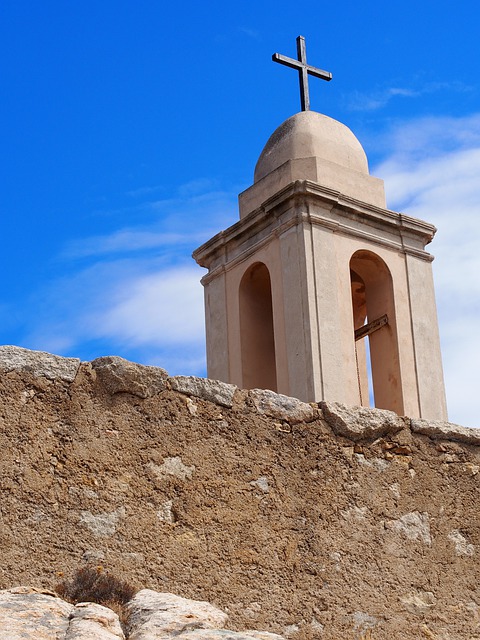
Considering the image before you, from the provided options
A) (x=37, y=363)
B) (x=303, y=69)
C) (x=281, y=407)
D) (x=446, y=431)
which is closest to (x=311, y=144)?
(x=303, y=69)

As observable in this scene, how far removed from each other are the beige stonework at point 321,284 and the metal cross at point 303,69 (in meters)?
0.48

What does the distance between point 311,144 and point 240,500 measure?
7.77 metres

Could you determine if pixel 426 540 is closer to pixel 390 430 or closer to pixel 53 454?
pixel 390 430

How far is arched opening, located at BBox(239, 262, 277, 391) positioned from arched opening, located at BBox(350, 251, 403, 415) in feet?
2.93

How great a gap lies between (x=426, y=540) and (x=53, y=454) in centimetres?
180

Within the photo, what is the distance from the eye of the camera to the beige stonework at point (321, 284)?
11406 millimetres

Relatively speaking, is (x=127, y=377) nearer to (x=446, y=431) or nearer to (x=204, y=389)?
(x=204, y=389)

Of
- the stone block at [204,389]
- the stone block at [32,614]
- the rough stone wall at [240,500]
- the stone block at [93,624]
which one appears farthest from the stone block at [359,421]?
the stone block at [32,614]

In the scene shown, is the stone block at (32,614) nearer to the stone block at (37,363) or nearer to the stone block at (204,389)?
the stone block at (37,363)

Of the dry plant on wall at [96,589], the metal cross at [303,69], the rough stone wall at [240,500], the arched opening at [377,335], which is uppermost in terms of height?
the metal cross at [303,69]

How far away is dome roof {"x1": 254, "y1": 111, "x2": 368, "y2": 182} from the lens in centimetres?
1255

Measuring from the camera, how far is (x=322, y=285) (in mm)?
11586

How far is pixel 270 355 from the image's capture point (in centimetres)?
1225

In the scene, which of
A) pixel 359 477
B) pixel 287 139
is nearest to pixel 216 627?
pixel 359 477
